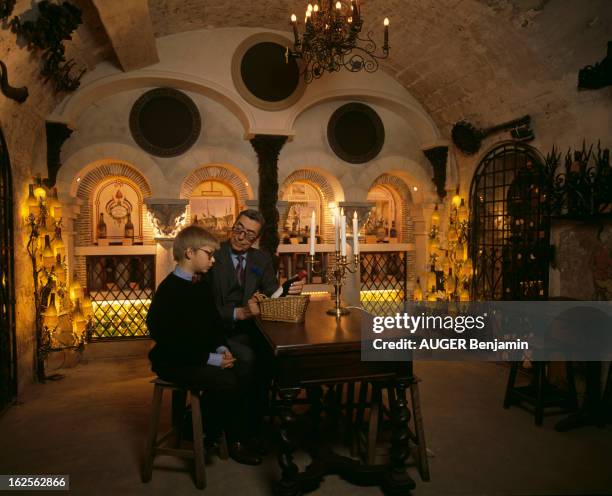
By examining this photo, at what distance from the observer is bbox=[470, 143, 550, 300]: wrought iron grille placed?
4832 millimetres

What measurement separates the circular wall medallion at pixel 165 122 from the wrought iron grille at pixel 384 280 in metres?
3.23

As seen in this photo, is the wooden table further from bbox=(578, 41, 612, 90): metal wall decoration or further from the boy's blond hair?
bbox=(578, 41, 612, 90): metal wall decoration

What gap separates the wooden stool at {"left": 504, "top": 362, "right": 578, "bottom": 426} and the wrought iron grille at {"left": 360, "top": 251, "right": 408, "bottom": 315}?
10.8 feet

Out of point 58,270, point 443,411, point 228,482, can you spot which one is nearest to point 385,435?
point 443,411

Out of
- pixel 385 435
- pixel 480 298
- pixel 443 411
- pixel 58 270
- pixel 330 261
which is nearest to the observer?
pixel 385 435

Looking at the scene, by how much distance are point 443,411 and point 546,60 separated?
3399 mm

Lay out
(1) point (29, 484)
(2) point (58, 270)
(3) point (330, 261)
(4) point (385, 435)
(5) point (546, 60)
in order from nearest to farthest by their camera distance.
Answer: (1) point (29, 484), (4) point (385, 435), (5) point (546, 60), (2) point (58, 270), (3) point (330, 261)

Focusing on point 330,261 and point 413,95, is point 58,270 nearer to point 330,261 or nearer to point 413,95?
point 330,261

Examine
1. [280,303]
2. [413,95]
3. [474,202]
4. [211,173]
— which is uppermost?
[413,95]

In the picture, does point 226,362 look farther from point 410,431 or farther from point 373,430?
point 410,431

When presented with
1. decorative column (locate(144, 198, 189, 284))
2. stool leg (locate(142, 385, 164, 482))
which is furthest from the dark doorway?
stool leg (locate(142, 385, 164, 482))

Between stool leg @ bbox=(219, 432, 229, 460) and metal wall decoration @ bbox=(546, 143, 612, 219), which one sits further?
metal wall decoration @ bbox=(546, 143, 612, 219)

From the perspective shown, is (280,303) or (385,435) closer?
(280,303)

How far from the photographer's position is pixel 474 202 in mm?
5910
